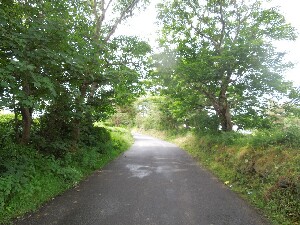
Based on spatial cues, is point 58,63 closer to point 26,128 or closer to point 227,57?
point 26,128

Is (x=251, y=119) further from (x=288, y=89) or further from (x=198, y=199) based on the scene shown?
(x=198, y=199)

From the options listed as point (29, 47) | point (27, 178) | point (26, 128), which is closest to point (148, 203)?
point (27, 178)

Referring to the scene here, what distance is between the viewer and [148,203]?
638 centimetres

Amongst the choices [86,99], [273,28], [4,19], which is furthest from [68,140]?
[273,28]

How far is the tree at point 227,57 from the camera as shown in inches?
456

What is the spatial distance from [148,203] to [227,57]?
25.8 ft

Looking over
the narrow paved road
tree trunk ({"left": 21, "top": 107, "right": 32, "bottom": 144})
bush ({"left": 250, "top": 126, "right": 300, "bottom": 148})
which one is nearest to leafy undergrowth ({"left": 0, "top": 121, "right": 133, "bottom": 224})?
the narrow paved road

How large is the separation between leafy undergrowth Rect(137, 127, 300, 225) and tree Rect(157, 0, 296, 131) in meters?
4.02

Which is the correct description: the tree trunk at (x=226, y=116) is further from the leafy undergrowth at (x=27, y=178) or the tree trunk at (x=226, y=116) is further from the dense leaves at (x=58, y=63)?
the leafy undergrowth at (x=27, y=178)

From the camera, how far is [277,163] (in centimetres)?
696

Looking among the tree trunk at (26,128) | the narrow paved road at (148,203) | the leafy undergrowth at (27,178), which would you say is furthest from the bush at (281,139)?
the tree trunk at (26,128)

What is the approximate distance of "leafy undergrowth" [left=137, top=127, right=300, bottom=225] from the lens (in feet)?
18.3

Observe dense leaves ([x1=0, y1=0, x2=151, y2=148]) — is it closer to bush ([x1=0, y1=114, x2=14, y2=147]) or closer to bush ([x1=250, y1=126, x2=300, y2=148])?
bush ([x1=0, y1=114, x2=14, y2=147])

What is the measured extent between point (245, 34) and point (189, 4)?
5.33 m
